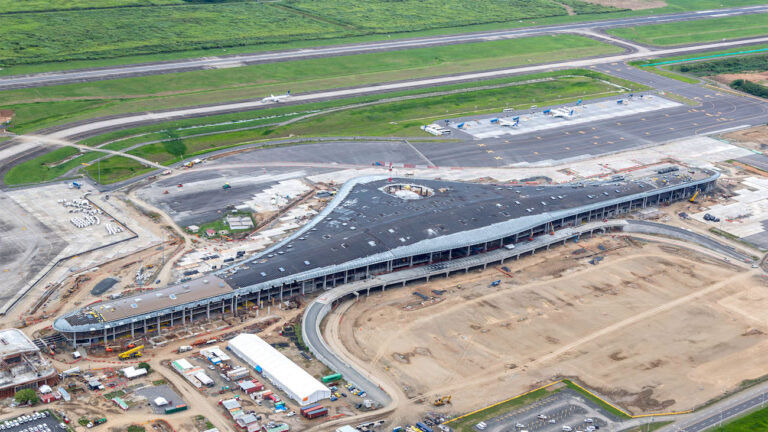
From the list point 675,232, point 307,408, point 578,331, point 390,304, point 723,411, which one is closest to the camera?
point 307,408

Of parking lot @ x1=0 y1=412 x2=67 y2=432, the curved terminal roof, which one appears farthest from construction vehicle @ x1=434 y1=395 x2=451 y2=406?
parking lot @ x1=0 y1=412 x2=67 y2=432

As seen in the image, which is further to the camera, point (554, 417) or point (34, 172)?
point (34, 172)

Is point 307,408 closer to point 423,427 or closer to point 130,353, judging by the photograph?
point 423,427

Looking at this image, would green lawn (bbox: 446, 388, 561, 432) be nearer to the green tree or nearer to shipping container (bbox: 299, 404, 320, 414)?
shipping container (bbox: 299, 404, 320, 414)

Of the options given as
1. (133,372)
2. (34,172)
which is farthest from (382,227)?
(34,172)

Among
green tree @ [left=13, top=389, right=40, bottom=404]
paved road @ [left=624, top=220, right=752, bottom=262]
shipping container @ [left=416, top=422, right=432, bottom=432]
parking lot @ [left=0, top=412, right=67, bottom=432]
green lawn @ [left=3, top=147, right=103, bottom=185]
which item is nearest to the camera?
parking lot @ [left=0, top=412, right=67, bottom=432]

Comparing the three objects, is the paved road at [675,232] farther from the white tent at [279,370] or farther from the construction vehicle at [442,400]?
the white tent at [279,370]

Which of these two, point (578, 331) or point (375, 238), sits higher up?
point (375, 238)
